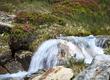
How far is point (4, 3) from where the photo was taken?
1096 inches

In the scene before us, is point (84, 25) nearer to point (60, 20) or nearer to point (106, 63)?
point (60, 20)

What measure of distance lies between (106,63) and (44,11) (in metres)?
14.5

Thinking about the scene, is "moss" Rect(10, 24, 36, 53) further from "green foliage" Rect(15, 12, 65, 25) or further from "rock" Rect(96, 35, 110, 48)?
"rock" Rect(96, 35, 110, 48)

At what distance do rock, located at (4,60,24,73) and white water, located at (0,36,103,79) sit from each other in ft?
0.94

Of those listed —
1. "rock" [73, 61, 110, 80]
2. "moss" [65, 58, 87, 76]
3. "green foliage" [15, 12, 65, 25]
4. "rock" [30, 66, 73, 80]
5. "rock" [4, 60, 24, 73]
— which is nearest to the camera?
"rock" [73, 61, 110, 80]

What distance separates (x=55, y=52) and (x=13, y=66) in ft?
7.18

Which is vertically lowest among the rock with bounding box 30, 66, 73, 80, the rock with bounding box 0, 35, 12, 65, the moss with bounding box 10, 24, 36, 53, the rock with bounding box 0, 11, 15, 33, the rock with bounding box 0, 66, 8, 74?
the rock with bounding box 0, 66, 8, 74

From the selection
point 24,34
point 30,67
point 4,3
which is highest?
point 4,3

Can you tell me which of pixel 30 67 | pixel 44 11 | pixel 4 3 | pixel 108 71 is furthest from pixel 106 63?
pixel 4 3

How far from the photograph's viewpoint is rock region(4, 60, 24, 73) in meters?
19.6

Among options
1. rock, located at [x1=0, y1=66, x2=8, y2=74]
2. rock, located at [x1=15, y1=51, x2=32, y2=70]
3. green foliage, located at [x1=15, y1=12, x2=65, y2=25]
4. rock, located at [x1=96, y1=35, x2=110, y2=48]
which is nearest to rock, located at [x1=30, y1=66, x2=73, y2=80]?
rock, located at [x1=0, y1=66, x2=8, y2=74]

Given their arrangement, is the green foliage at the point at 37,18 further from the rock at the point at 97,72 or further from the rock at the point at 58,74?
the rock at the point at 97,72

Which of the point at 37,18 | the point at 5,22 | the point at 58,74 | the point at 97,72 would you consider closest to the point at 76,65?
the point at 58,74

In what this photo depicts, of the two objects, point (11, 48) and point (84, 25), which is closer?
point (11, 48)
